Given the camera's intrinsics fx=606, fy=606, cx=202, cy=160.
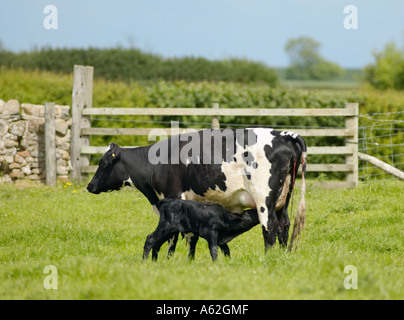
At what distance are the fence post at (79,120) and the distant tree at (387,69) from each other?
79.2ft

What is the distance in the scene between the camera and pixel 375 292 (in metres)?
5.17

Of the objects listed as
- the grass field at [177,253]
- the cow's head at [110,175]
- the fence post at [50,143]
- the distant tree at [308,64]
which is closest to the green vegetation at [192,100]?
the fence post at [50,143]

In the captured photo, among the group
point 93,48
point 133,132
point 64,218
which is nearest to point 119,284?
point 64,218

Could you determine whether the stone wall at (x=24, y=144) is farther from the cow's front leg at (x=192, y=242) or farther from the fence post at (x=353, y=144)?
the cow's front leg at (x=192, y=242)

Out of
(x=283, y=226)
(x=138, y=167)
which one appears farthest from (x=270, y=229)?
(x=138, y=167)

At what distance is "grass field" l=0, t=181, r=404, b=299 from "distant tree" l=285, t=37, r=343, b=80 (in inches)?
4231

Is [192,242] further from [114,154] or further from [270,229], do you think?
[114,154]

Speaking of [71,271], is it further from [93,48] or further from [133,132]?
[93,48]

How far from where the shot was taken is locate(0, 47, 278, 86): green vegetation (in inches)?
1054

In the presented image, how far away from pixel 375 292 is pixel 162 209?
2.68m

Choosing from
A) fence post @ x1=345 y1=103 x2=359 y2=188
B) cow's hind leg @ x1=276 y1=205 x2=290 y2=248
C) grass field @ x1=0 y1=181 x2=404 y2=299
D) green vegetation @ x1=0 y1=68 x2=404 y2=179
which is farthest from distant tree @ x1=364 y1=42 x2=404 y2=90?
cow's hind leg @ x1=276 y1=205 x2=290 y2=248

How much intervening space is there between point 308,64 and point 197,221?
12377 cm

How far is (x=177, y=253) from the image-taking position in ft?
24.6

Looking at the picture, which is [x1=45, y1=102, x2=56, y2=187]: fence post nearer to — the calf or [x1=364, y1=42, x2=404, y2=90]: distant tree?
the calf
